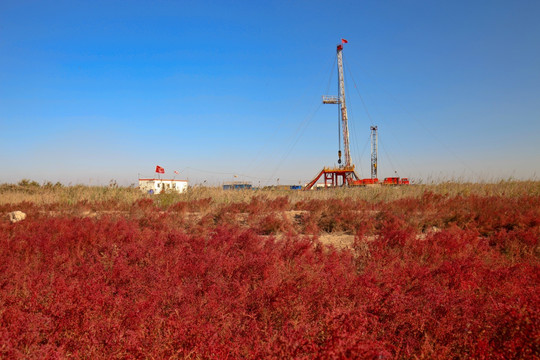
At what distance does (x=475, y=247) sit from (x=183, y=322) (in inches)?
217

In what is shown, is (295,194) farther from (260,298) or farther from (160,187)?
(160,187)

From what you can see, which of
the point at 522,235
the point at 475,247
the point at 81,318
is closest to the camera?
the point at 81,318

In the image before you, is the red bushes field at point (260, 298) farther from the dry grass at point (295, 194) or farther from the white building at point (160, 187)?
the white building at point (160, 187)

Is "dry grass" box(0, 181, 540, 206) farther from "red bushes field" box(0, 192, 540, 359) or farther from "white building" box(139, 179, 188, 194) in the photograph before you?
"red bushes field" box(0, 192, 540, 359)

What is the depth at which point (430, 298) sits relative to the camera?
3.13 metres

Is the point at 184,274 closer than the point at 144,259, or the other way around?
the point at 184,274

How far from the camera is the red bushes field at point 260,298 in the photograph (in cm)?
235

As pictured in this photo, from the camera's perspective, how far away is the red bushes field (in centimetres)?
235

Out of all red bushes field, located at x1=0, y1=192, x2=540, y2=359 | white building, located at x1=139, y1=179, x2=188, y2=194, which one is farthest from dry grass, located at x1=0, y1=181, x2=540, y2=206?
red bushes field, located at x1=0, y1=192, x2=540, y2=359

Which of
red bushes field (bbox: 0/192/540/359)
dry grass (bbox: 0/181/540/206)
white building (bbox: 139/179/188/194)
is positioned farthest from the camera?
white building (bbox: 139/179/188/194)

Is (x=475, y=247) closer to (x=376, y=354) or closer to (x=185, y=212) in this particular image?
(x=376, y=354)

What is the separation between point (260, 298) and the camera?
11.0 feet

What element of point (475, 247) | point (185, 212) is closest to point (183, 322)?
point (475, 247)

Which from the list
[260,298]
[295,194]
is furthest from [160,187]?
[260,298]
